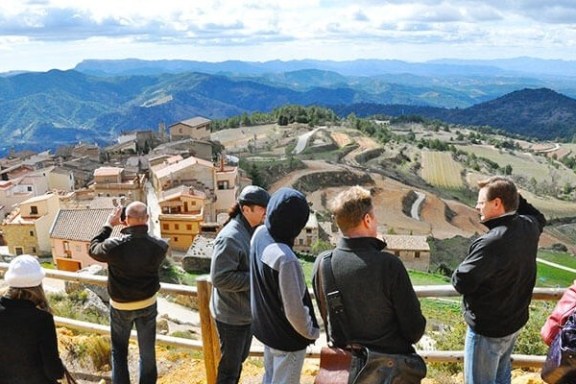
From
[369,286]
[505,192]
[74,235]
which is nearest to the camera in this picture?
[369,286]

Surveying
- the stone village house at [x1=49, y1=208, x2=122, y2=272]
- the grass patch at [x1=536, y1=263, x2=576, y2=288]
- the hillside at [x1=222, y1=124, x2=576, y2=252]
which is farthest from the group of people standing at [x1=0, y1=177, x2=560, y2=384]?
the hillside at [x1=222, y1=124, x2=576, y2=252]

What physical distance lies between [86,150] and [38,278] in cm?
6604

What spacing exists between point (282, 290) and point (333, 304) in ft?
1.17

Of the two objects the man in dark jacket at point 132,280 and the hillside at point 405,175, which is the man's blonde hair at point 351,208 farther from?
the hillside at point 405,175

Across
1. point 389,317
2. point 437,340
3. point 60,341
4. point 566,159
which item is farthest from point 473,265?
point 566,159

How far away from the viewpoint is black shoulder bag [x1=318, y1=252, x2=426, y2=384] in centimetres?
310

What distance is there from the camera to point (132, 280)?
434 cm

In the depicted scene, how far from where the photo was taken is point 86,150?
214 ft

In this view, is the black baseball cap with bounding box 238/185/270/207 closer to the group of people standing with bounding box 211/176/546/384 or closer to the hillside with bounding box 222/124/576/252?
the group of people standing with bounding box 211/176/546/384

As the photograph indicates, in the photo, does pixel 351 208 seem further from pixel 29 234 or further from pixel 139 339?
pixel 29 234

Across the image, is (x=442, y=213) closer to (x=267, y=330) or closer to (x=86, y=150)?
(x=86, y=150)

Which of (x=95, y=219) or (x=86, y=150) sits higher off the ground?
(x=95, y=219)

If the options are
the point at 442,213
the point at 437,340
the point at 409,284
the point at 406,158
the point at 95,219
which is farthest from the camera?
the point at 406,158

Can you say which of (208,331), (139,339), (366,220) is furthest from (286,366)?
(139,339)
